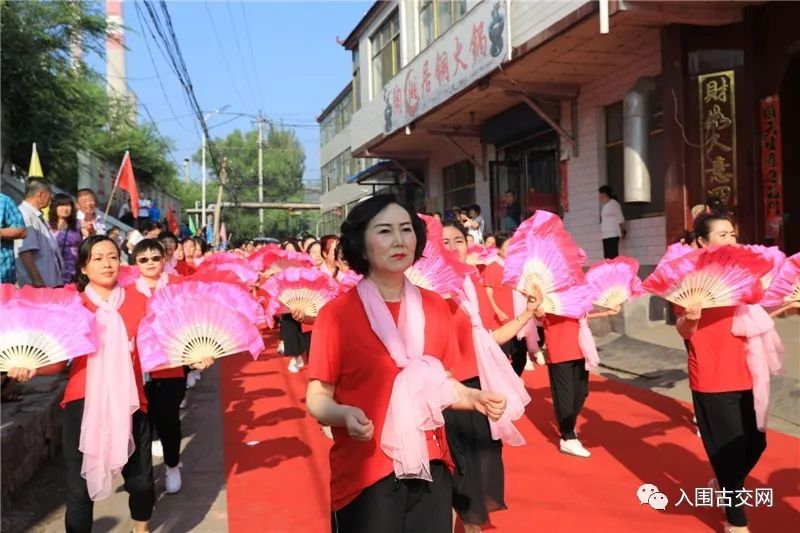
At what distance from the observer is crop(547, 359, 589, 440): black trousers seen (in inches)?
210

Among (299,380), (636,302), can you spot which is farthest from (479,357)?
(636,302)

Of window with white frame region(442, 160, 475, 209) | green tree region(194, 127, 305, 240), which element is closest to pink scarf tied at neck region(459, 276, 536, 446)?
window with white frame region(442, 160, 475, 209)

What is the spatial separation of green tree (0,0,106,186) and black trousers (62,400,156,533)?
14.3 metres

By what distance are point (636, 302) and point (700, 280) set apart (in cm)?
637

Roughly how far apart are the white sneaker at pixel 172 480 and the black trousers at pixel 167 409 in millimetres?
35

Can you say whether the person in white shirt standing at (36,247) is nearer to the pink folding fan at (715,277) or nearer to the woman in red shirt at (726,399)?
the pink folding fan at (715,277)

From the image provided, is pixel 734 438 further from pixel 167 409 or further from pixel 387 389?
pixel 167 409

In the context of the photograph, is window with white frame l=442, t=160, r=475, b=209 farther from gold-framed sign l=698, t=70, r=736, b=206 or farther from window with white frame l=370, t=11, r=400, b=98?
gold-framed sign l=698, t=70, r=736, b=206

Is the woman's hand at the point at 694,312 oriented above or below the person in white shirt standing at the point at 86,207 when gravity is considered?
below

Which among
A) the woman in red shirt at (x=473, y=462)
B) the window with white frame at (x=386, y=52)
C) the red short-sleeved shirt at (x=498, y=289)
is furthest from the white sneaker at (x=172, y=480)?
the window with white frame at (x=386, y=52)

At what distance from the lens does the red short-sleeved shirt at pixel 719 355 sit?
3.69 metres

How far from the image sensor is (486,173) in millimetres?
16344

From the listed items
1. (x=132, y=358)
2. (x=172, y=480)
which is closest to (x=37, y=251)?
(x=172, y=480)

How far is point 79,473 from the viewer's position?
342 centimetres
